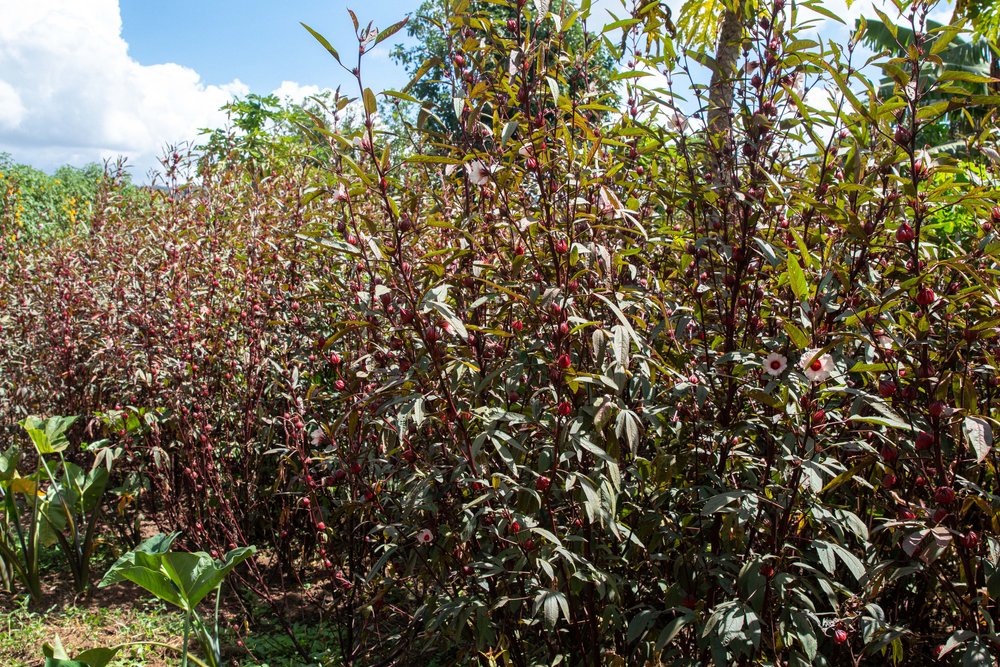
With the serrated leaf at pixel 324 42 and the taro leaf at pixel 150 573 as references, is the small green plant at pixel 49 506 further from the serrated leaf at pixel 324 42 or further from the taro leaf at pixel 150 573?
the serrated leaf at pixel 324 42

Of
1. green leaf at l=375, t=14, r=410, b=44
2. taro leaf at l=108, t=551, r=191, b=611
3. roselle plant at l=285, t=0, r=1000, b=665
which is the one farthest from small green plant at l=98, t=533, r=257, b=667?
green leaf at l=375, t=14, r=410, b=44

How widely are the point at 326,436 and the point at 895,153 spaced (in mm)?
2100

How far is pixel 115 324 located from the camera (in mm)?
3988

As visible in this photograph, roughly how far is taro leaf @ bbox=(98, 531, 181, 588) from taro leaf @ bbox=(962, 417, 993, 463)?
7.73 ft

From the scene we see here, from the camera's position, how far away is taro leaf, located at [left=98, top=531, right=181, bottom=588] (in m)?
2.54

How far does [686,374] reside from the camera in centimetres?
225

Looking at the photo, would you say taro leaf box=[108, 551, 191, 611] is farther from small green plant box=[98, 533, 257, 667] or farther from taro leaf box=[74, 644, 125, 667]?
taro leaf box=[74, 644, 125, 667]

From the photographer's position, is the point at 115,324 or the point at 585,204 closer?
the point at 585,204

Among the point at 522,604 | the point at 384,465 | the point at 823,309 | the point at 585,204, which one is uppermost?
the point at 585,204

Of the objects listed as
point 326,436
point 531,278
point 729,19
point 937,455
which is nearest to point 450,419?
point 531,278

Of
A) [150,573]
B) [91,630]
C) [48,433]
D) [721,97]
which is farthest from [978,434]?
[48,433]

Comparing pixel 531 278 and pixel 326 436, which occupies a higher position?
pixel 531 278

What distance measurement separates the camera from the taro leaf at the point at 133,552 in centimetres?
254

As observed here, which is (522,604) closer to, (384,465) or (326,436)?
(384,465)
